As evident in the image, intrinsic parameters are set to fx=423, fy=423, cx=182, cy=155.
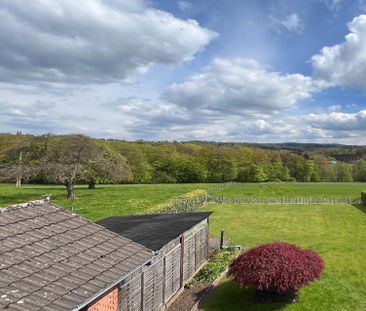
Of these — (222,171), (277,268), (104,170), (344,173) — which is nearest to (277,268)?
(277,268)

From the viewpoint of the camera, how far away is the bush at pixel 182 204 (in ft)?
120

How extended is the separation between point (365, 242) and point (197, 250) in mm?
14366

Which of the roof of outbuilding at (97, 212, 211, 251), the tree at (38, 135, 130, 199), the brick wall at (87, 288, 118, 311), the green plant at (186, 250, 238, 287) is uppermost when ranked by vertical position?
the tree at (38, 135, 130, 199)

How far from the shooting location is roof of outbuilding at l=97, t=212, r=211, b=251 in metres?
15.7

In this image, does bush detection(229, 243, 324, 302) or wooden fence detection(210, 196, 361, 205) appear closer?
bush detection(229, 243, 324, 302)

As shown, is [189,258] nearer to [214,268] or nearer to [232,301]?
[214,268]

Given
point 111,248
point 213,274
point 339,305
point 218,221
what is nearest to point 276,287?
point 339,305

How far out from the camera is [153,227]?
1891 centimetres

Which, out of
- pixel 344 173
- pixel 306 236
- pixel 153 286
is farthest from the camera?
pixel 344 173

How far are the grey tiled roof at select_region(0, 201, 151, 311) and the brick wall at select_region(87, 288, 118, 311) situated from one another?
44.7 inches

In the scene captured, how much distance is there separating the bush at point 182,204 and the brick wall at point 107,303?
2177 cm

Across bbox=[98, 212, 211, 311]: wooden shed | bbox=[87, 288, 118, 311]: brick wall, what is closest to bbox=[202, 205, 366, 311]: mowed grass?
bbox=[98, 212, 211, 311]: wooden shed

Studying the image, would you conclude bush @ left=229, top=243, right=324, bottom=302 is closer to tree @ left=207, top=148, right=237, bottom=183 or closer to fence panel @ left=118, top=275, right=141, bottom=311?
fence panel @ left=118, top=275, right=141, bottom=311

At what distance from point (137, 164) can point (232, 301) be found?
9281cm
